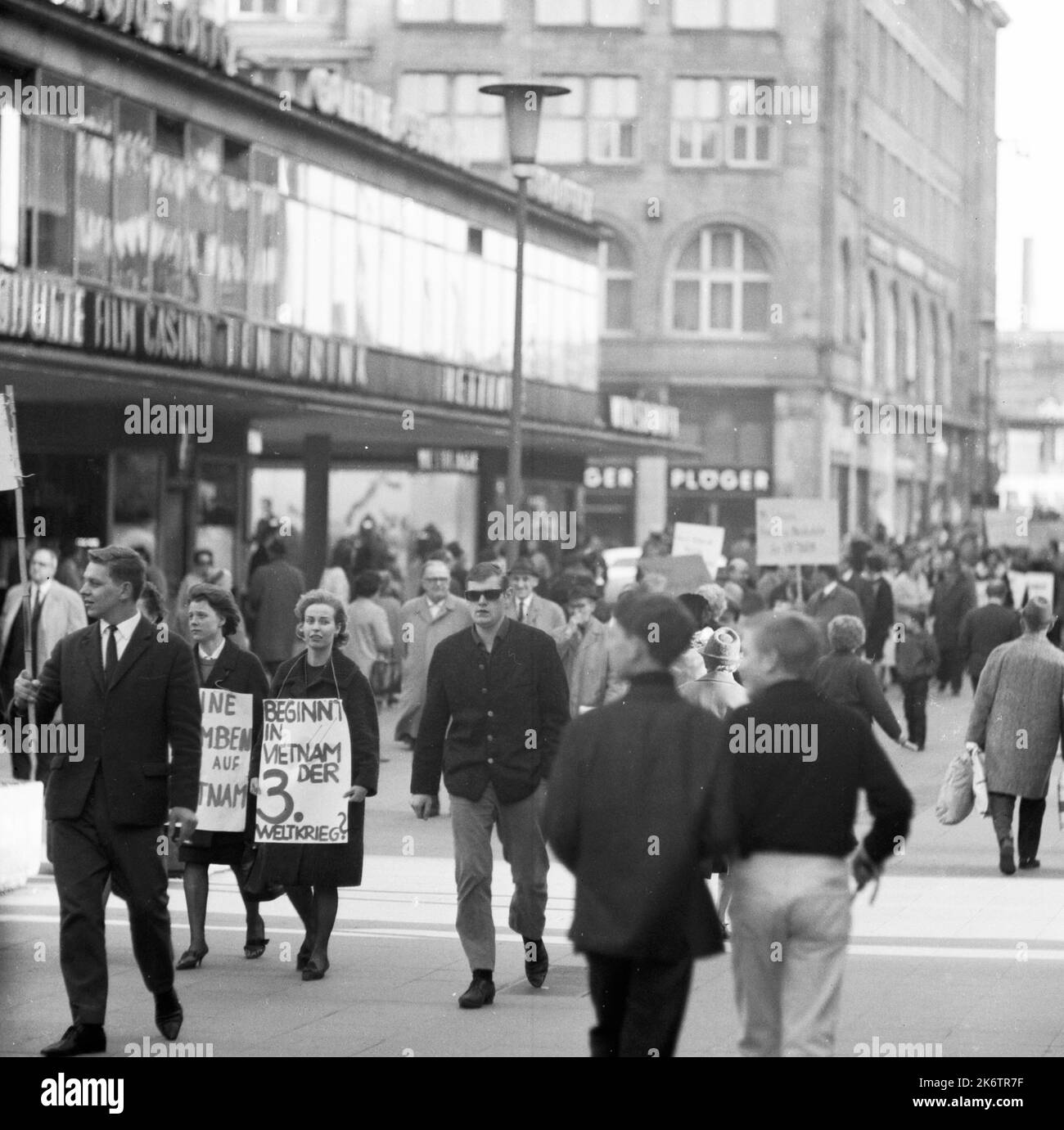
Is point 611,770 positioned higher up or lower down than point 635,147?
lower down

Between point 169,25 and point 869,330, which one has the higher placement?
point 169,25

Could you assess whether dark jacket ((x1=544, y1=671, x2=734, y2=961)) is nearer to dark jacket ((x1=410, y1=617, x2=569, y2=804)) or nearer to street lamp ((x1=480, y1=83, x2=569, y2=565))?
dark jacket ((x1=410, y1=617, x2=569, y2=804))

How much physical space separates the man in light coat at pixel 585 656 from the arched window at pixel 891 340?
54172 mm

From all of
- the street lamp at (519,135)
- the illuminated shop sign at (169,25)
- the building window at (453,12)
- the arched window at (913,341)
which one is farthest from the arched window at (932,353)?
the street lamp at (519,135)

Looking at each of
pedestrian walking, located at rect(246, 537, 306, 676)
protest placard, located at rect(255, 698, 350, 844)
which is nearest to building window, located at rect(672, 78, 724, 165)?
pedestrian walking, located at rect(246, 537, 306, 676)

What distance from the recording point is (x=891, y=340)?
7206cm

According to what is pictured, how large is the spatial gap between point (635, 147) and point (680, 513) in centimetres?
907

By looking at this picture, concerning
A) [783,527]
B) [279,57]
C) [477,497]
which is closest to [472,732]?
[783,527]

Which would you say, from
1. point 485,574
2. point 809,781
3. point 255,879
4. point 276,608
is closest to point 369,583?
point 276,608

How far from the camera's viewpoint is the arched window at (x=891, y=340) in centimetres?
7062

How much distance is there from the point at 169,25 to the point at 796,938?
80.3ft

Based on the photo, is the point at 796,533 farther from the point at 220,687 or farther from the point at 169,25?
the point at 220,687

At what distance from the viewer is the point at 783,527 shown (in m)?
25.5
